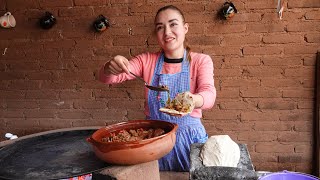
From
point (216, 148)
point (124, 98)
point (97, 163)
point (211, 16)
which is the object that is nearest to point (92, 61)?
point (124, 98)

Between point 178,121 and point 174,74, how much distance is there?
0.30 meters

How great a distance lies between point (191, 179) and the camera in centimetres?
126

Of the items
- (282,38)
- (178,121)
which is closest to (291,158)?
(282,38)

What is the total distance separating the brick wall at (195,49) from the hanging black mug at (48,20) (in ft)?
0.19

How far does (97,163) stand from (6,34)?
2094mm

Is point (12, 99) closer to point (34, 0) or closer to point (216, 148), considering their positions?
point (34, 0)

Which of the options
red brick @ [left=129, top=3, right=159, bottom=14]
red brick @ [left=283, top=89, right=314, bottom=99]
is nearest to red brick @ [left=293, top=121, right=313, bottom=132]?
red brick @ [left=283, top=89, right=314, bottom=99]

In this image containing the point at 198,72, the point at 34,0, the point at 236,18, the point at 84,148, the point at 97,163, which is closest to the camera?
the point at 97,163

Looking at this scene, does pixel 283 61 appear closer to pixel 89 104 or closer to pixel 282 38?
pixel 282 38

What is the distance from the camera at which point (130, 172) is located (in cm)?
123

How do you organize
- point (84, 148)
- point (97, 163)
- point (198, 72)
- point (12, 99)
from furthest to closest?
point (12, 99)
point (198, 72)
point (84, 148)
point (97, 163)

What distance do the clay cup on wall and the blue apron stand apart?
Answer: 5.49 feet

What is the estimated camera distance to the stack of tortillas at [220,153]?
137 centimetres

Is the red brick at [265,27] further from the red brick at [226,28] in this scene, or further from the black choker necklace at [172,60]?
the black choker necklace at [172,60]
